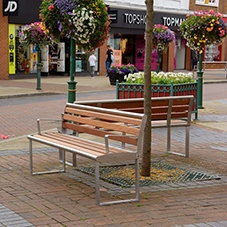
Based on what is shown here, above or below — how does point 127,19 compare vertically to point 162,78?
above

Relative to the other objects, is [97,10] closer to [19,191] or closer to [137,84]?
[137,84]

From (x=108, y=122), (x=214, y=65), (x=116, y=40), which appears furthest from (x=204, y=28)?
(x=116, y=40)

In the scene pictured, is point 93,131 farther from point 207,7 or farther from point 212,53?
point 212,53

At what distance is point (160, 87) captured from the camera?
418 inches

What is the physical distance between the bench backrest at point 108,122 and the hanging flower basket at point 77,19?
250 centimetres

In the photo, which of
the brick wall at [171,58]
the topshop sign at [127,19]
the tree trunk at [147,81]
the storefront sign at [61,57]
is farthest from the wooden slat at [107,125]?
the brick wall at [171,58]

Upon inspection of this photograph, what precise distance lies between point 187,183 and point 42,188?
1.86 meters

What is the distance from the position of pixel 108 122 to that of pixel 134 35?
29.9 m

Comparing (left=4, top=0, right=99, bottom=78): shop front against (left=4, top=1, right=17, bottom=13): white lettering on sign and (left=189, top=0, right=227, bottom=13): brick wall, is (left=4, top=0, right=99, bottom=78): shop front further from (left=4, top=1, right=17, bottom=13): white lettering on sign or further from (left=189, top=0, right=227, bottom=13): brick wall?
(left=189, top=0, right=227, bottom=13): brick wall

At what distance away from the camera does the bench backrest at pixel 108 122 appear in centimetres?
547

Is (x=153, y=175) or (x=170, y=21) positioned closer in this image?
(x=153, y=175)

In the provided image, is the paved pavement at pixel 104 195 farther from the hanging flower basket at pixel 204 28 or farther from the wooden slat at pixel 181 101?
the hanging flower basket at pixel 204 28

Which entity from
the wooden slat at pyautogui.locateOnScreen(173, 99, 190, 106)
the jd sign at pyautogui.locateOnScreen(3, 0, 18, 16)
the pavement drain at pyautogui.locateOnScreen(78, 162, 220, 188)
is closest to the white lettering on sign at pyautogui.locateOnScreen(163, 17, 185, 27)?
the jd sign at pyautogui.locateOnScreen(3, 0, 18, 16)

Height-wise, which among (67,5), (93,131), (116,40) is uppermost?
(116,40)
